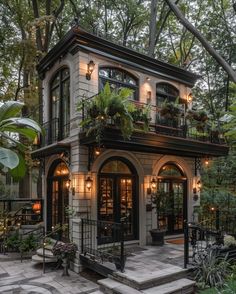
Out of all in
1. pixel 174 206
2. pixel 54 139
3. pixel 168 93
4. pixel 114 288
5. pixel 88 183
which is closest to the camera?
pixel 114 288

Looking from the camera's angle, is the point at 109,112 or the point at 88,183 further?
the point at 88,183

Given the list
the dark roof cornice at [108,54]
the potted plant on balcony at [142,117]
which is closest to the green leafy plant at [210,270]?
the potted plant on balcony at [142,117]

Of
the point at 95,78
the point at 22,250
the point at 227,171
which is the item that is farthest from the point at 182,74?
the point at 22,250

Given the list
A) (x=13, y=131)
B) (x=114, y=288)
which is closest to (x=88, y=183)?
(x=114, y=288)

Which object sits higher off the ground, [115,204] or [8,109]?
[8,109]

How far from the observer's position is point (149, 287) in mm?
6059

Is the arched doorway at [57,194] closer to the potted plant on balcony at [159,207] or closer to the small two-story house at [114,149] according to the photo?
the small two-story house at [114,149]

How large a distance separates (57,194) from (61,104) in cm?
307

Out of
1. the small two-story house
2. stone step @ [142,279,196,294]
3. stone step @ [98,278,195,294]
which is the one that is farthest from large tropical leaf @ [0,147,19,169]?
the small two-story house

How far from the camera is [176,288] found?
606 cm

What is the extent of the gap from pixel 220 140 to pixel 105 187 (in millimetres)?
4726

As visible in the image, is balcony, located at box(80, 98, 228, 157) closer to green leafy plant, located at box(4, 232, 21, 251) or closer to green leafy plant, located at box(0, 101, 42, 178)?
green leafy plant, located at box(4, 232, 21, 251)

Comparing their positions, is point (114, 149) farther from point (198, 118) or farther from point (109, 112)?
point (198, 118)

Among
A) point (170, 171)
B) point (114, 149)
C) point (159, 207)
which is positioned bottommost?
point (159, 207)
